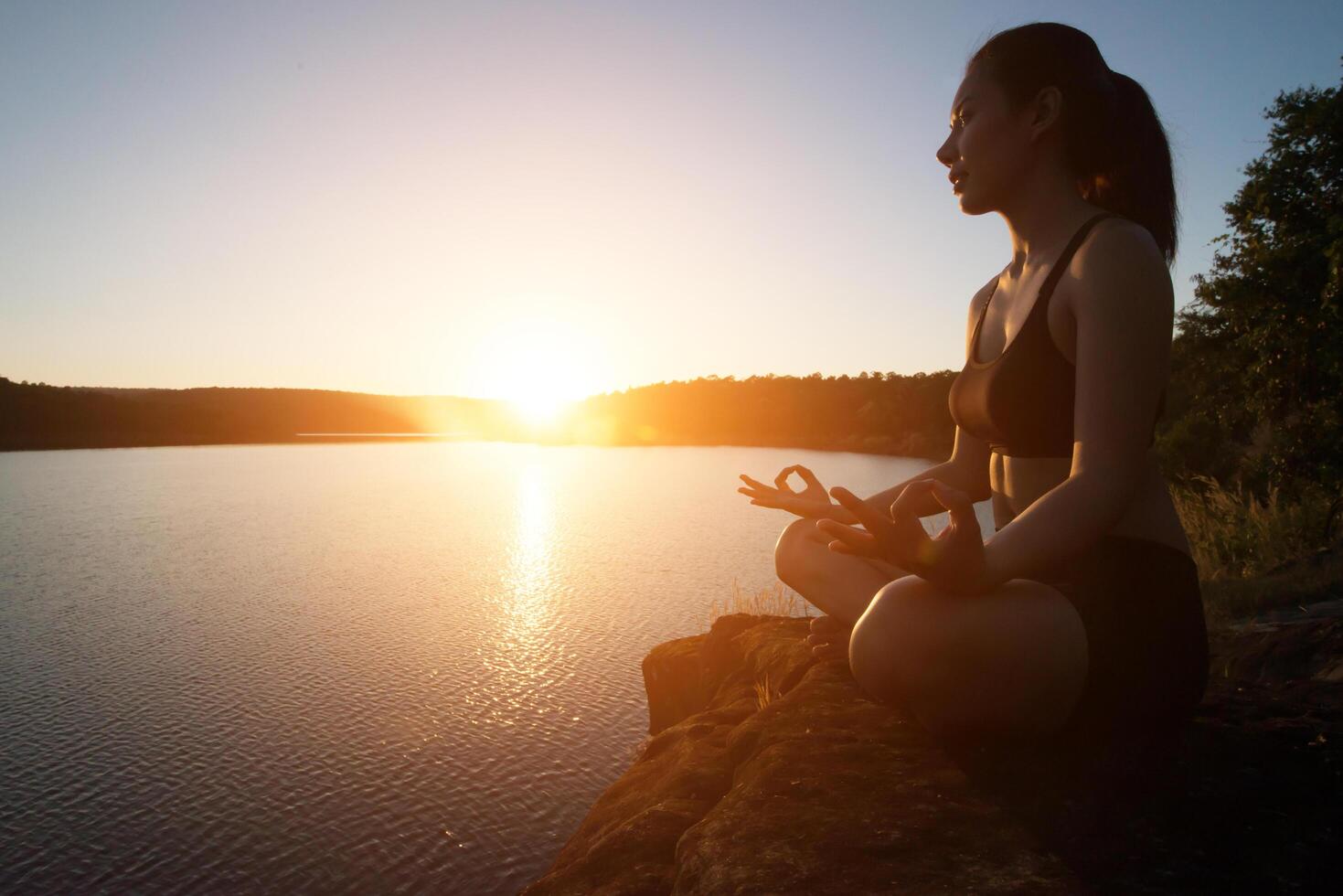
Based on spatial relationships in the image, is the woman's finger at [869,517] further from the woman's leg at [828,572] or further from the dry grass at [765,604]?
the dry grass at [765,604]

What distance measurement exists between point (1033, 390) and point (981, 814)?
3.42 feet

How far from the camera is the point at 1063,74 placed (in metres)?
2.15

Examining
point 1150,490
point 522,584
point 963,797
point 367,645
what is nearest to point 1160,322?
point 1150,490

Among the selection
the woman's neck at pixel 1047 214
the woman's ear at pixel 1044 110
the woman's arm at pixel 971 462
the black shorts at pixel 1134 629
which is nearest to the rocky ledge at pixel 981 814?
the black shorts at pixel 1134 629

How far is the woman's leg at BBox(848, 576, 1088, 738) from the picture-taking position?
1.76 meters

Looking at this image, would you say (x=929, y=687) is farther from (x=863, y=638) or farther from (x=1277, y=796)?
(x=1277, y=796)

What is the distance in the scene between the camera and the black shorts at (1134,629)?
1.85 metres

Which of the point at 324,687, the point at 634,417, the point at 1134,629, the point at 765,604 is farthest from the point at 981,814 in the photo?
the point at 634,417

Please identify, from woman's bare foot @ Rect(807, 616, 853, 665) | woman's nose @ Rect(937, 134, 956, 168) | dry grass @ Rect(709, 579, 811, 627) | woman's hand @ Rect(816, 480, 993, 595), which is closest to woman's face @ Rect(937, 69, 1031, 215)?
woman's nose @ Rect(937, 134, 956, 168)

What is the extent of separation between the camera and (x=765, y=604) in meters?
15.8

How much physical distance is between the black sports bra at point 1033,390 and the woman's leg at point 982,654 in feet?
1.52

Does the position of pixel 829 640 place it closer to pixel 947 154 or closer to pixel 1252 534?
pixel 947 154

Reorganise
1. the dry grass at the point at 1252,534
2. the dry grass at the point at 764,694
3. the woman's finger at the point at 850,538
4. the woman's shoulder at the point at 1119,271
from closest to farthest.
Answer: the woman's finger at the point at 850,538 < the woman's shoulder at the point at 1119,271 < the dry grass at the point at 764,694 < the dry grass at the point at 1252,534

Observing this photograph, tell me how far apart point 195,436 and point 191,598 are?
97.8 m
